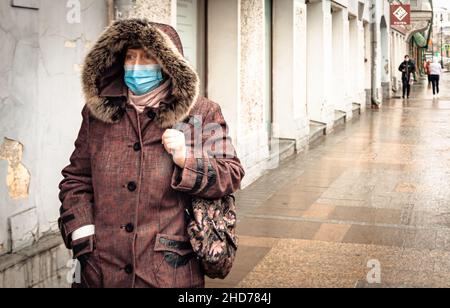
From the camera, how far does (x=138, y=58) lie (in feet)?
9.48

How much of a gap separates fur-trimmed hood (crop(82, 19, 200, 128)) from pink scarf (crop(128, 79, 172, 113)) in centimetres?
4

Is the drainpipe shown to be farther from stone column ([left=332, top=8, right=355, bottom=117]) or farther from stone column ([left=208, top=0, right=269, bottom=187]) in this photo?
stone column ([left=208, top=0, right=269, bottom=187])

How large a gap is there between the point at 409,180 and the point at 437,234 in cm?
308

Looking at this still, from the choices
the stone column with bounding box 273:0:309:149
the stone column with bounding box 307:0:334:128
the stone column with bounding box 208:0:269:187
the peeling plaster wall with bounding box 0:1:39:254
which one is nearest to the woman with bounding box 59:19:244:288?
the peeling plaster wall with bounding box 0:1:39:254

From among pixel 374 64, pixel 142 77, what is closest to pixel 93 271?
pixel 142 77

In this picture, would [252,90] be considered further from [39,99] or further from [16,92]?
[16,92]

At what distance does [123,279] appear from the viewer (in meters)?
2.79

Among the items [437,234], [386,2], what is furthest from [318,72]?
[386,2]

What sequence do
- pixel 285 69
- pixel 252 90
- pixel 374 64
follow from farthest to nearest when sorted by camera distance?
pixel 374 64 → pixel 285 69 → pixel 252 90

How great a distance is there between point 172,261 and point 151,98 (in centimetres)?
67

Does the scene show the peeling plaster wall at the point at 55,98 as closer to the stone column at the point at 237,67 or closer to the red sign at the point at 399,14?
the stone column at the point at 237,67

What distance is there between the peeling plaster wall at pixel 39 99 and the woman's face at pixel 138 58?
81.9 inches

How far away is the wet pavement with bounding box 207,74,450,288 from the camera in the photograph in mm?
5629

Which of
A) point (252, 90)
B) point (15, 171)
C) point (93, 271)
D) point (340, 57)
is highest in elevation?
point (340, 57)
